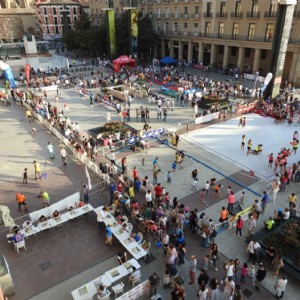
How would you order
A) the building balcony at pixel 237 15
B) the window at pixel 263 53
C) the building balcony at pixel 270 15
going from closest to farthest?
the building balcony at pixel 270 15, the building balcony at pixel 237 15, the window at pixel 263 53

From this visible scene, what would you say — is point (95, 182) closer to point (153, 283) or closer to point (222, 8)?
point (153, 283)

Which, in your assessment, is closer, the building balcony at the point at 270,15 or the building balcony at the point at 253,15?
the building balcony at the point at 270,15

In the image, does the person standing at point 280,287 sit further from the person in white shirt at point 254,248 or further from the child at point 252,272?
the person in white shirt at point 254,248

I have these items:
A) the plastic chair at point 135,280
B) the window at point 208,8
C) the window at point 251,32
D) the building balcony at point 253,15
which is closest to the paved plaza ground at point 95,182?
the plastic chair at point 135,280

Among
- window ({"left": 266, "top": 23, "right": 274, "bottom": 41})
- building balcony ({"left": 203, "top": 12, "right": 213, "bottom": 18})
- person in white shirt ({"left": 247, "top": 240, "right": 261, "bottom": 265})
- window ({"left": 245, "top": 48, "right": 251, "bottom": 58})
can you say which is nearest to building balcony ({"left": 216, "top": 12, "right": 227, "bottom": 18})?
building balcony ({"left": 203, "top": 12, "right": 213, "bottom": 18})

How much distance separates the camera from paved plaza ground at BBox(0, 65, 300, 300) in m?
11.4

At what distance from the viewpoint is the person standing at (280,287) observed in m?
9.98

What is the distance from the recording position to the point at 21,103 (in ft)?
102

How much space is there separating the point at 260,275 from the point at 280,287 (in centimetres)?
69

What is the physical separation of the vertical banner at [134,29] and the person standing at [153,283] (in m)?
44.1

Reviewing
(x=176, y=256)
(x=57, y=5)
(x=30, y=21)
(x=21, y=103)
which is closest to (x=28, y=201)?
(x=176, y=256)

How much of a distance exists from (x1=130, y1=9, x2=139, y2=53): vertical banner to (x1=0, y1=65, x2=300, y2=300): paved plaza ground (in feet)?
73.6

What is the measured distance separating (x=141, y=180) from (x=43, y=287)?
7.52 m

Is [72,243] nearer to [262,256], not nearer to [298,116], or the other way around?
[262,256]
